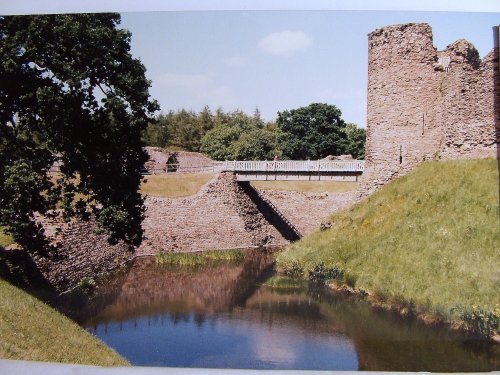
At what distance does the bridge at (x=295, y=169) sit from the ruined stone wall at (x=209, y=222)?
0.46 m

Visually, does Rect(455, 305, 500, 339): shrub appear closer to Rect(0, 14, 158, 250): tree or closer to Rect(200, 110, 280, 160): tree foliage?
Rect(0, 14, 158, 250): tree

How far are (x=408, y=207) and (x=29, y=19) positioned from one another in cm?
935

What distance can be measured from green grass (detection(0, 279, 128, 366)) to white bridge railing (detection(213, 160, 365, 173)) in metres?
12.4

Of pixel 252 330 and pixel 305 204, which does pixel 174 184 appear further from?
pixel 252 330

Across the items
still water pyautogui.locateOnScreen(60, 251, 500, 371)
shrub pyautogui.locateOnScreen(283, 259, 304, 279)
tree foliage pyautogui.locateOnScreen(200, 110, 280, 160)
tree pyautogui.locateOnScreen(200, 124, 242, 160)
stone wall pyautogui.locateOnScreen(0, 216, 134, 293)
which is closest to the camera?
still water pyautogui.locateOnScreen(60, 251, 500, 371)

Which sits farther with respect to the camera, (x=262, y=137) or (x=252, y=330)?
(x=262, y=137)

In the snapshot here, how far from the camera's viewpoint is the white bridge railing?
19.9 meters

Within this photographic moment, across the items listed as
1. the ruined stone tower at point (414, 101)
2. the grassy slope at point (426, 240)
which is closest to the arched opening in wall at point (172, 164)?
the grassy slope at point (426, 240)

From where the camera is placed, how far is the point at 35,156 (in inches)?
403

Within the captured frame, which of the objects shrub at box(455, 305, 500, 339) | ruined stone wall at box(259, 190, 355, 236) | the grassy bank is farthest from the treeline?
shrub at box(455, 305, 500, 339)

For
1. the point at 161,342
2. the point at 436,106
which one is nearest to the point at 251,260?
the point at 436,106

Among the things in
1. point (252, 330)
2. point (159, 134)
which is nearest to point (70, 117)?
point (252, 330)

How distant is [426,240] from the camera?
12.0m

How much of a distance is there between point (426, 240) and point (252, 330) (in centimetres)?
441
